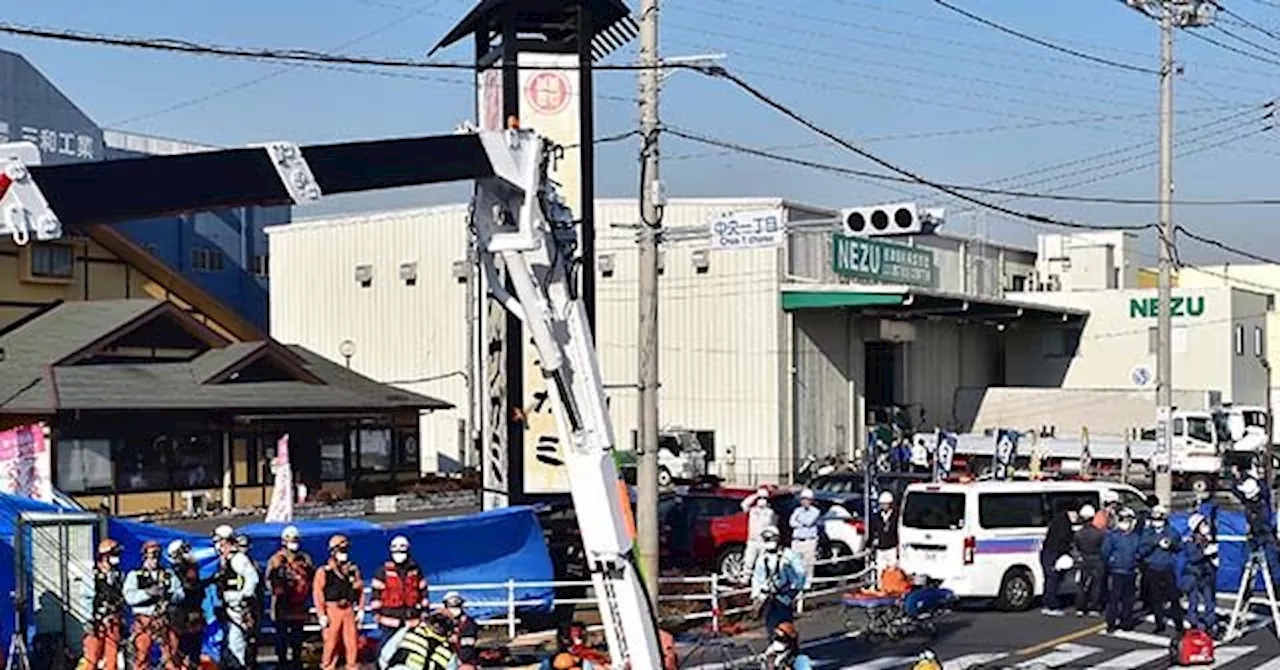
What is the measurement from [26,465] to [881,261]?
40003 mm

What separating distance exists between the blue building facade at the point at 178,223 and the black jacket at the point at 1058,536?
47467mm

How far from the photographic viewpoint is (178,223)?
2547 inches

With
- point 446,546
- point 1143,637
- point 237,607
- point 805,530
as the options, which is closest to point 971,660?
point 1143,637

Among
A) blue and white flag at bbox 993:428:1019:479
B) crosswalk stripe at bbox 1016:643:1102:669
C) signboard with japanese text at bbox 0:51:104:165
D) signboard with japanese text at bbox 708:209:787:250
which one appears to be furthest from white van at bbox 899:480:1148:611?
signboard with japanese text at bbox 0:51:104:165

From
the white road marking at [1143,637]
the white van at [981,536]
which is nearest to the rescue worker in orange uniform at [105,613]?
the white van at [981,536]

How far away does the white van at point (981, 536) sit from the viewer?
22000mm

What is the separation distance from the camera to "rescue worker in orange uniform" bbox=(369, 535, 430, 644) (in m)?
16.4

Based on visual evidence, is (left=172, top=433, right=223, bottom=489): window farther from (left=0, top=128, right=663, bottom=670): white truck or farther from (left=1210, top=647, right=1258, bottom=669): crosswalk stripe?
(left=0, top=128, right=663, bottom=670): white truck

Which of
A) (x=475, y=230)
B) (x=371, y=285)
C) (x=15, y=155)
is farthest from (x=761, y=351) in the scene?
(x=15, y=155)

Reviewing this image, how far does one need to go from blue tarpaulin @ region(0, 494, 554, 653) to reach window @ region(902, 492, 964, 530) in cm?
502

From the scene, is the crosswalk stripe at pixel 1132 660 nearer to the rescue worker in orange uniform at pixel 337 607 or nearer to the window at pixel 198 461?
the rescue worker in orange uniform at pixel 337 607

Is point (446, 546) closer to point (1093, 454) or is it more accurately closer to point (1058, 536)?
point (1058, 536)

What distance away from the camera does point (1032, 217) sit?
95.6 feet

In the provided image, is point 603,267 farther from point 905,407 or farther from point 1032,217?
point 1032,217
